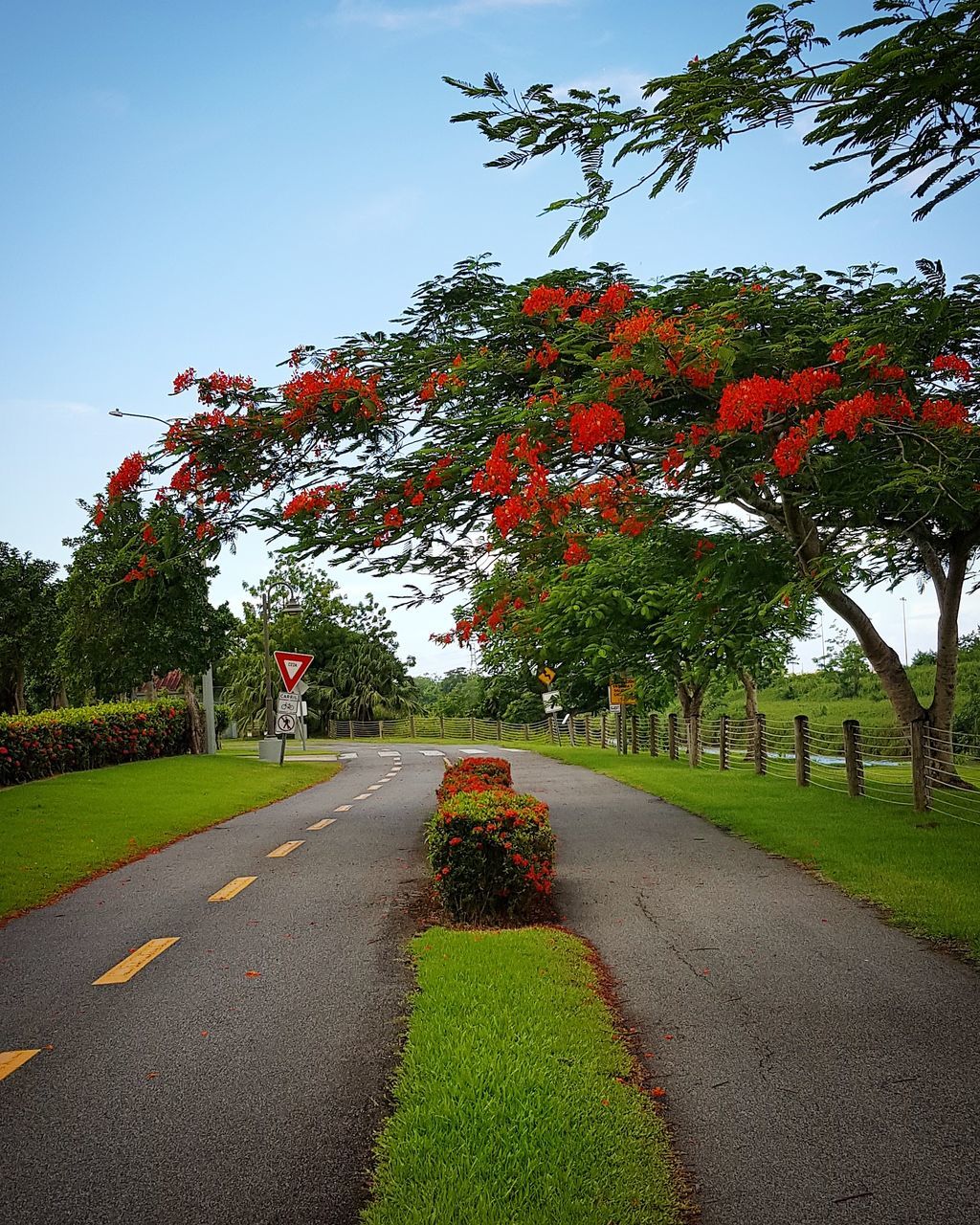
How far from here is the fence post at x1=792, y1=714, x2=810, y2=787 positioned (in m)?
18.0

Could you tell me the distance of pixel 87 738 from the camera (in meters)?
23.4

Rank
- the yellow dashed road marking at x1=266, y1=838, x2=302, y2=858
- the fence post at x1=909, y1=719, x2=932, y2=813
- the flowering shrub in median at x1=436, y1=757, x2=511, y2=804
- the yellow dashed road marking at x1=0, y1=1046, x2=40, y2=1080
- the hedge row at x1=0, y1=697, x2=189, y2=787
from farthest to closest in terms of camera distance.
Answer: the hedge row at x1=0, y1=697, x2=189, y2=787
the fence post at x1=909, y1=719, x2=932, y2=813
the yellow dashed road marking at x1=266, y1=838, x2=302, y2=858
the flowering shrub in median at x1=436, y1=757, x2=511, y2=804
the yellow dashed road marking at x1=0, y1=1046, x2=40, y2=1080

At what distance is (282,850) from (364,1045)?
6.80 metres

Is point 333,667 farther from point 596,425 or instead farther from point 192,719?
point 596,425

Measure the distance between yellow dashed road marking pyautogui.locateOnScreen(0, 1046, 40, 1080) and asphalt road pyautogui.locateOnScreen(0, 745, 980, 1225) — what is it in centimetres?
5

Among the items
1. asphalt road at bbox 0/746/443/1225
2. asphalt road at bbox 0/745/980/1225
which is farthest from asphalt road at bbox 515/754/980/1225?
asphalt road at bbox 0/746/443/1225

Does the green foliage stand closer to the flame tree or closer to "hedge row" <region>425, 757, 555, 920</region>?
the flame tree

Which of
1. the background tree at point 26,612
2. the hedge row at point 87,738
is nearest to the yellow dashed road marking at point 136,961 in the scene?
the hedge row at point 87,738

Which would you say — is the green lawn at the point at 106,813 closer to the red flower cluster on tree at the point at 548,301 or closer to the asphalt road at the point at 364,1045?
the asphalt road at the point at 364,1045

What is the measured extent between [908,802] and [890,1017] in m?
9.92

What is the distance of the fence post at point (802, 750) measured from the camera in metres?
18.0

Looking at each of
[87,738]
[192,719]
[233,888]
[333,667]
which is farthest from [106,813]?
[333,667]

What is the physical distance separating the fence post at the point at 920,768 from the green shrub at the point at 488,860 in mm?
7296

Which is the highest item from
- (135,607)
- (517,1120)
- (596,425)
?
(596,425)
